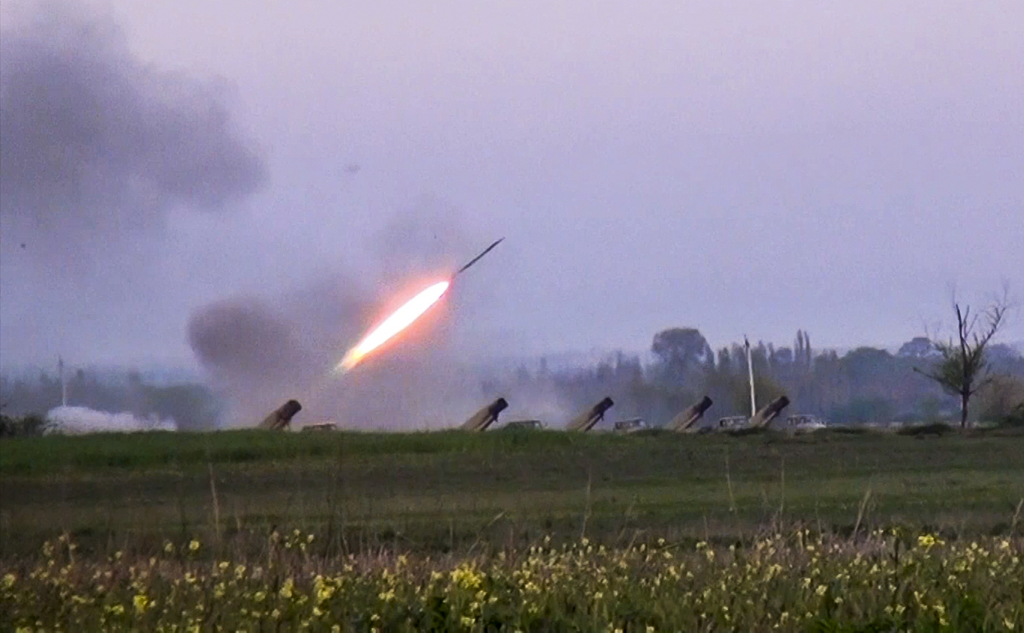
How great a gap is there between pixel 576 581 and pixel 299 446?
21.4m

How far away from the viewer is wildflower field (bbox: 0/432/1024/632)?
356 inches

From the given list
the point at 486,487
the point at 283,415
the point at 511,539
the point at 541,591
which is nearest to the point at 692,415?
the point at 283,415

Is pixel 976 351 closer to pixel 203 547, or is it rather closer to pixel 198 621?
pixel 203 547

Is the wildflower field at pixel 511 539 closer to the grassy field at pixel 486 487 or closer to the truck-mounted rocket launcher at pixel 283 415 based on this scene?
the grassy field at pixel 486 487

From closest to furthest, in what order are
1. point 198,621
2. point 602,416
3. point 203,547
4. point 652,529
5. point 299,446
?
point 198,621, point 203,547, point 652,529, point 299,446, point 602,416

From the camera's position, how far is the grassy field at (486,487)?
606 inches

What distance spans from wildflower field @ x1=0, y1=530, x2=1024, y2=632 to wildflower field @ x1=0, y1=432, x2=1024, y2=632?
25mm

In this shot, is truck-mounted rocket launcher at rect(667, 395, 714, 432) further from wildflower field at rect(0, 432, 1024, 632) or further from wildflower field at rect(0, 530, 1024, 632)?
wildflower field at rect(0, 530, 1024, 632)

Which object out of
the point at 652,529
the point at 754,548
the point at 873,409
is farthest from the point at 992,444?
the point at 873,409

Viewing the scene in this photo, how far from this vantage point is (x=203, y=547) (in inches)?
503

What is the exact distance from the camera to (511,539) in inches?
536

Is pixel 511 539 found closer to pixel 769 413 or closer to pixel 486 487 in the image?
pixel 486 487

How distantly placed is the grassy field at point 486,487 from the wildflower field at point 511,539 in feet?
0.28

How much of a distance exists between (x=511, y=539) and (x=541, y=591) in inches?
160
